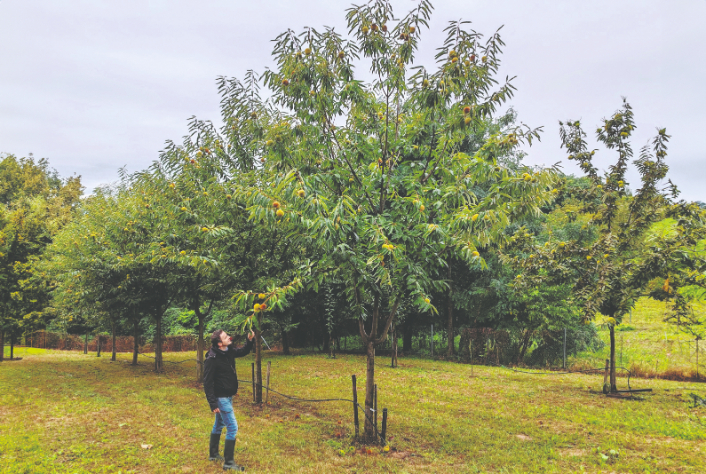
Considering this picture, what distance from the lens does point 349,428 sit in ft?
22.5

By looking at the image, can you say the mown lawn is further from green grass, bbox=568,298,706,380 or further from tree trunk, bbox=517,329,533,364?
tree trunk, bbox=517,329,533,364

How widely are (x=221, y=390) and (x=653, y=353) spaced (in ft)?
61.9

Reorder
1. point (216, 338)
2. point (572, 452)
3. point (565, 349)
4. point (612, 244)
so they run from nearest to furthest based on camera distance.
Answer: point (216, 338)
point (572, 452)
point (612, 244)
point (565, 349)

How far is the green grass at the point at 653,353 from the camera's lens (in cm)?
1362

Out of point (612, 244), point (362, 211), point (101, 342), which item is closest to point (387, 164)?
point (362, 211)

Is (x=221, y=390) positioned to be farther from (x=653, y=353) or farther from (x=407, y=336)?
(x=653, y=353)

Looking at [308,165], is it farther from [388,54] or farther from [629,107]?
[629,107]

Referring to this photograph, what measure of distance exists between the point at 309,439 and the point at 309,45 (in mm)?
6063

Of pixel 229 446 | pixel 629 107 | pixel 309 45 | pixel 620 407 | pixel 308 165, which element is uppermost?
pixel 629 107

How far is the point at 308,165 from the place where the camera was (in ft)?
19.5

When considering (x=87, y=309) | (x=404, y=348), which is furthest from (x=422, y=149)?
(x=404, y=348)

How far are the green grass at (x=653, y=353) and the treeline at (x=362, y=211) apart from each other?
3103 mm

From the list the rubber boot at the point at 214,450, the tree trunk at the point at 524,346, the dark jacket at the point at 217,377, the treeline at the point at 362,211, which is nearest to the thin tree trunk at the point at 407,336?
the tree trunk at the point at 524,346

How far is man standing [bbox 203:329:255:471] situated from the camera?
4.95m
